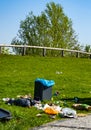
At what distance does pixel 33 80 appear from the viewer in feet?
70.3

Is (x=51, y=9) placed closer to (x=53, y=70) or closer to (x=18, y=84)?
(x=53, y=70)

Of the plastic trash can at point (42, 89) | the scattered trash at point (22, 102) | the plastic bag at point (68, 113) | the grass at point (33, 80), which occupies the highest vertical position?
the plastic trash can at point (42, 89)

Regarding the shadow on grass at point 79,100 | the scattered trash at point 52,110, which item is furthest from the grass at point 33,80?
the scattered trash at point 52,110

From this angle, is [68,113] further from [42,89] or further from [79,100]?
[79,100]

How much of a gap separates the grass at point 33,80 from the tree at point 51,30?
31404mm

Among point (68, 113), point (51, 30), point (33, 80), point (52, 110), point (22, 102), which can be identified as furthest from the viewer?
point (51, 30)

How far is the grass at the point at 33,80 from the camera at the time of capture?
448 inches

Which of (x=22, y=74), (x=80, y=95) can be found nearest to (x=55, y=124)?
(x=80, y=95)

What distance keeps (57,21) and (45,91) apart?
52.5 metres

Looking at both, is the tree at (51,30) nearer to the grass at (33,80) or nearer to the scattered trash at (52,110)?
the grass at (33,80)

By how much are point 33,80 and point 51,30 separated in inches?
1742

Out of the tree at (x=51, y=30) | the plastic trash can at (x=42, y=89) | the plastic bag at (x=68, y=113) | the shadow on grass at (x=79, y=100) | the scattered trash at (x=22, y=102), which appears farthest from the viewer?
the tree at (x=51, y=30)

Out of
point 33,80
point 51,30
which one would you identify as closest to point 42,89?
point 33,80

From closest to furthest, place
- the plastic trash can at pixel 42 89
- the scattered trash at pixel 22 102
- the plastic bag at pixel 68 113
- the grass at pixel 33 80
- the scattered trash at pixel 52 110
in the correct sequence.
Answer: the grass at pixel 33 80
the plastic bag at pixel 68 113
the scattered trash at pixel 52 110
the scattered trash at pixel 22 102
the plastic trash can at pixel 42 89
